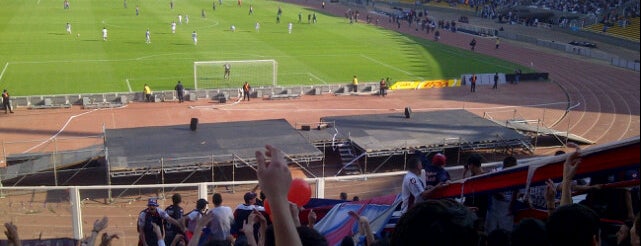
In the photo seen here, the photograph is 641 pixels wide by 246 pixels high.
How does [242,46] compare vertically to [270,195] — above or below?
below

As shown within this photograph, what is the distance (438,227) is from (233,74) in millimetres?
33384

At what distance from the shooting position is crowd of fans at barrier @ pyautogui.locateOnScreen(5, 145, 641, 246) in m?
2.72

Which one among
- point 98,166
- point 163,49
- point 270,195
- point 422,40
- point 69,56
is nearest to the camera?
point 270,195

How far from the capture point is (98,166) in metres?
19.7

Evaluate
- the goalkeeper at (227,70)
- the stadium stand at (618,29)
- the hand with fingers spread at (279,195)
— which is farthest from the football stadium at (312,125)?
the stadium stand at (618,29)

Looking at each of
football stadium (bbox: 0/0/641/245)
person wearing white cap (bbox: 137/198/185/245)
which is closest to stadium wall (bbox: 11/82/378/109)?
football stadium (bbox: 0/0/641/245)

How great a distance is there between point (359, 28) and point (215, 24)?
12730mm

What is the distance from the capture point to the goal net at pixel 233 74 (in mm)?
33250

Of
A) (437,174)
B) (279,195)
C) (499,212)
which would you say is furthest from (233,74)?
(279,195)

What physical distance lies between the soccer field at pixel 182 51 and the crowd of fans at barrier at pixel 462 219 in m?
26.7

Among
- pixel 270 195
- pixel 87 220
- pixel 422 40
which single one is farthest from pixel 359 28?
pixel 270 195

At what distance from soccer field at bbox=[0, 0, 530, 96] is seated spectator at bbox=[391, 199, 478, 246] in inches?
1190

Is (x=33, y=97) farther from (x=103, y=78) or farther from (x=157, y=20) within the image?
(x=157, y=20)

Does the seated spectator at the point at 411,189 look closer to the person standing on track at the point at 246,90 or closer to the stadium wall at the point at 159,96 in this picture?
the person standing on track at the point at 246,90
